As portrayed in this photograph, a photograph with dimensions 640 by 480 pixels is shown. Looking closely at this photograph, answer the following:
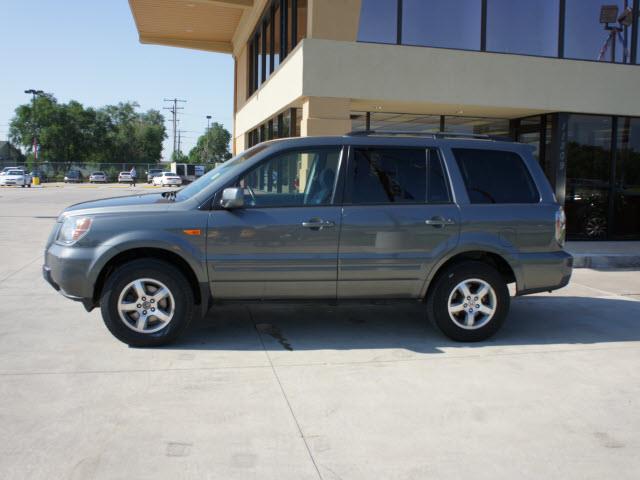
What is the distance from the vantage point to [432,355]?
5734mm

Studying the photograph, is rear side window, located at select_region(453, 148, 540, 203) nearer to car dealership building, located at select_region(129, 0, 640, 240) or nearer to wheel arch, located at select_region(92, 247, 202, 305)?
wheel arch, located at select_region(92, 247, 202, 305)

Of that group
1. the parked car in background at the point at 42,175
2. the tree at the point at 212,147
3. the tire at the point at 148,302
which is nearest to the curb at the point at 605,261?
the tire at the point at 148,302

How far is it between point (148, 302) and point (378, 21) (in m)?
8.30

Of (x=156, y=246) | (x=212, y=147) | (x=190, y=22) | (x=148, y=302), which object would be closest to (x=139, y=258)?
(x=156, y=246)

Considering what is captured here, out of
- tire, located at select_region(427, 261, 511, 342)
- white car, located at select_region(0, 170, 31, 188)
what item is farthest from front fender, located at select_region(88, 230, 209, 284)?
white car, located at select_region(0, 170, 31, 188)

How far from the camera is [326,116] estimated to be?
463 inches

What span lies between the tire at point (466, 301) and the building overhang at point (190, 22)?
14172 mm

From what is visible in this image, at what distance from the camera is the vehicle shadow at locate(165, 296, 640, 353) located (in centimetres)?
604

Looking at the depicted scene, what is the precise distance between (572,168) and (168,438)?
38.2 ft

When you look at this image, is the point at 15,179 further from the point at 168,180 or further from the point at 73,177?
the point at 73,177

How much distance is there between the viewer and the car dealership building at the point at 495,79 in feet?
38.6

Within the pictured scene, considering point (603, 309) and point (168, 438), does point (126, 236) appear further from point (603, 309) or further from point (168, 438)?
point (603, 309)

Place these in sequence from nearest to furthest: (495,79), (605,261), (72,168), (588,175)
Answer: (605,261) < (495,79) < (588,175) < (72,168)

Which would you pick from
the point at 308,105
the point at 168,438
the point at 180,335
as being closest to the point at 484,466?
the point at 168,438
